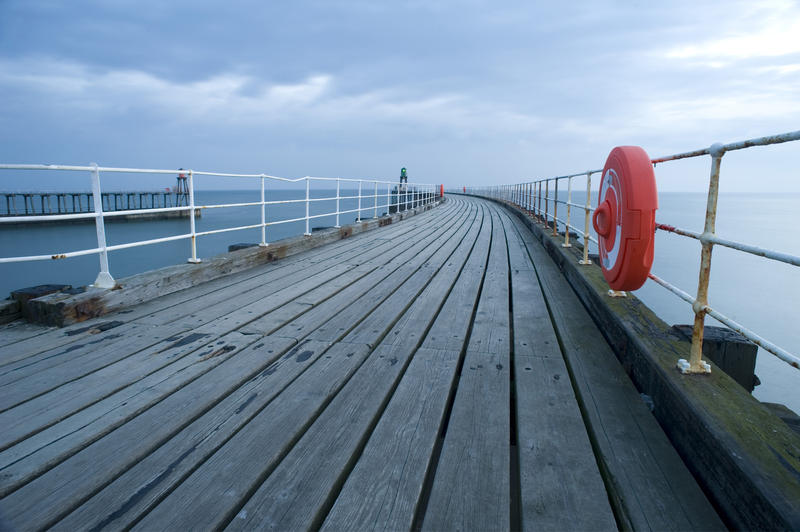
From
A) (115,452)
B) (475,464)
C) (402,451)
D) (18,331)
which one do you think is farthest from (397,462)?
(18,331)

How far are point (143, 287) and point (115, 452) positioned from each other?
197 centimetres

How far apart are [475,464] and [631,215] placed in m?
Answer: 1.16

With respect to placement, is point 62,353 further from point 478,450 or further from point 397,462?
point 478,450

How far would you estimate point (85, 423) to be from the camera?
5.06 feet

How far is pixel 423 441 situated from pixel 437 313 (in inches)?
57.2

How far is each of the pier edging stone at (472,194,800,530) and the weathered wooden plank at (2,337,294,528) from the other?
5.11 ft

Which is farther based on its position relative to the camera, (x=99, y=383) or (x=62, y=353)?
(x=62, y=353)

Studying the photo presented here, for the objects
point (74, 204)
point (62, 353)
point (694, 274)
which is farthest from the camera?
point (74, 204)

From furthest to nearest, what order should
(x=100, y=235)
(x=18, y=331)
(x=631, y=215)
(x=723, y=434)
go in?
(x=100, y=235) < (x=18, y=331) < (x=631, y=215) < (x=723, y=434)

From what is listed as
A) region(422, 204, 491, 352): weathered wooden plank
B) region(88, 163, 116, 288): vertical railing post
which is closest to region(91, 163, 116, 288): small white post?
region(88, 163, 116, 288): vertical railing post

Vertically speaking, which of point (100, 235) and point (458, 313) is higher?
point (100, 235)

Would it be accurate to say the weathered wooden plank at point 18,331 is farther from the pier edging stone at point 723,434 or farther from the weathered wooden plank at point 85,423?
the pier edging stone at point 723,434

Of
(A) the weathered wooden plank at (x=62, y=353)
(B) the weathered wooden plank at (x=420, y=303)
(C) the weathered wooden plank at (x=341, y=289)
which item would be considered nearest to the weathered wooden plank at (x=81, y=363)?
(A) the weathered wooden plank at (x=62, y=353)

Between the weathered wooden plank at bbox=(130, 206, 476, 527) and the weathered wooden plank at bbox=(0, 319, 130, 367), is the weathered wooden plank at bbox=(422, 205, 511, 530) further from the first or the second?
the weathered wooden plank at bbox=(0, 319, 130, 367)
